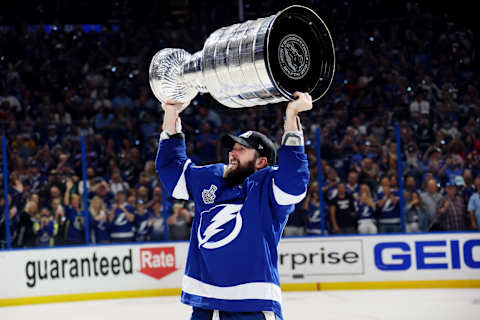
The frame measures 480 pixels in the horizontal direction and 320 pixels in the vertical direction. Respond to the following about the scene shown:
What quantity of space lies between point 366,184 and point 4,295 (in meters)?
4.99

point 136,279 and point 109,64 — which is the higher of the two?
point 109,64

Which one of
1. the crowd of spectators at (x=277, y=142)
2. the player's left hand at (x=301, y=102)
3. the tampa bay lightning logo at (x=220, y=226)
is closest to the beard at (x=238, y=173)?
the tampa bay lightning logo at (x=220, y=226)

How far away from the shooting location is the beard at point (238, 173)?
127 inches

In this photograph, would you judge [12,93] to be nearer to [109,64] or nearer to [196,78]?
[109,64]

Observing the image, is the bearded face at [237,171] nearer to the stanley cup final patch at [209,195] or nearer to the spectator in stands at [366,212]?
the stanley cup final patch at [209,195]

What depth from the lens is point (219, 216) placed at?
10.2 feet

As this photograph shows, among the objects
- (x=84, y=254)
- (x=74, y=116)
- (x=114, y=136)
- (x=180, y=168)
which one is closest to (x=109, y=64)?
(x=74, y=116)

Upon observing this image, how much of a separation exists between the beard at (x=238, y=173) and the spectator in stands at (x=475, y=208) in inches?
233

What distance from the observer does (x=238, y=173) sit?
3.27 meters

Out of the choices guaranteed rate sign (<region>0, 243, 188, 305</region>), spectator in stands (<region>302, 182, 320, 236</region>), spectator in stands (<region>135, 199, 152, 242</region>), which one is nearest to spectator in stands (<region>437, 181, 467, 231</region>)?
spectator in stands (<region>302, 182, 320, 236</region>)

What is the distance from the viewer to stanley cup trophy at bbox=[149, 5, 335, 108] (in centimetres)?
277

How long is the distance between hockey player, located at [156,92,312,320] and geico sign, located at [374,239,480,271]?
5929 millimetres

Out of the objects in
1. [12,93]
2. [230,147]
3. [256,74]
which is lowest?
[230,147]

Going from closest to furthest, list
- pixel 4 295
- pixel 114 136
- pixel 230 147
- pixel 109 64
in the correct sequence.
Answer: pixel 230 147
pixel 4 295
pixel 114 136
pixel 109 64
